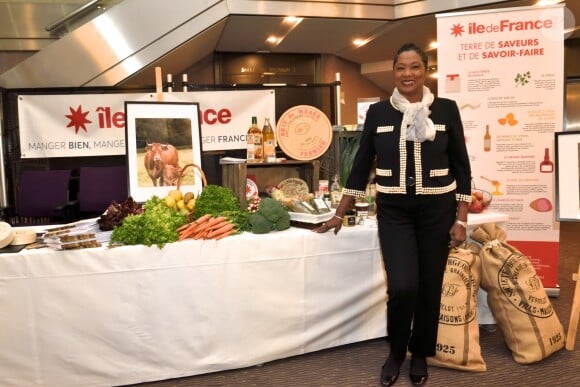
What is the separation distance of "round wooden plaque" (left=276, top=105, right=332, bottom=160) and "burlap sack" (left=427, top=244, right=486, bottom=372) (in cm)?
123

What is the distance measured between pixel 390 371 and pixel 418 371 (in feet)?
0.46

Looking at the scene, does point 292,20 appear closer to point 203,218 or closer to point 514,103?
point 514,103

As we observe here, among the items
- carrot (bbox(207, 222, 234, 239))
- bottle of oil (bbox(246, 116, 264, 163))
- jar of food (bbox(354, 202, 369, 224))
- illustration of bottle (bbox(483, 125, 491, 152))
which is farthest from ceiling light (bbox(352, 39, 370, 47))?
carrot (bbox(207, 222, 234, 239))

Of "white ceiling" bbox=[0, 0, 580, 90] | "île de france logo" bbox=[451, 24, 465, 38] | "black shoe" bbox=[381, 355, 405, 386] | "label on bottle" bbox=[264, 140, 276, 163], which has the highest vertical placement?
"white ceiling" bbox=[0, 0, 580, 90]

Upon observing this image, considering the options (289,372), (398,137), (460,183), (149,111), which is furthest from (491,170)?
(149,111)

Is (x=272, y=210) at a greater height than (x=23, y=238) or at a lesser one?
greater

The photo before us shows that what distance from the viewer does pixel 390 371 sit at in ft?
8.03

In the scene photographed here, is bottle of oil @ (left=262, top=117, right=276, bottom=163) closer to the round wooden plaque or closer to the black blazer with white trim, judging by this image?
the round wooden plaque

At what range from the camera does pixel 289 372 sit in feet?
8.57

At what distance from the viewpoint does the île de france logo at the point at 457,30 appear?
3.58m

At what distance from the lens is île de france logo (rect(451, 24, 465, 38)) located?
3.58 metres

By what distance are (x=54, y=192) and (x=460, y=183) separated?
146 inches

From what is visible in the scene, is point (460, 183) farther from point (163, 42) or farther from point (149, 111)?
point (163, 42)

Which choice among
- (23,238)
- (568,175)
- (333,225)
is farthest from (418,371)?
(23,238)
